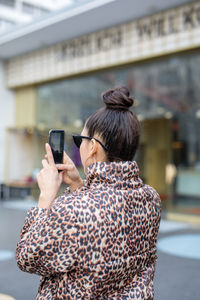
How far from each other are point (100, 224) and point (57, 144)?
38 cm

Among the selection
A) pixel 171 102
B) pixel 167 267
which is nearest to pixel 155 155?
pixel 171 102

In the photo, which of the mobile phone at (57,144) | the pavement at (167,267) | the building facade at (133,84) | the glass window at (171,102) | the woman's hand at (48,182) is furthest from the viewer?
the glass window at (171,102)

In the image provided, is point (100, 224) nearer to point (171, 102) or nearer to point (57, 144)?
point (57, 144)

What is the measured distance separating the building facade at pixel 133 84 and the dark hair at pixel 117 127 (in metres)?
5.84

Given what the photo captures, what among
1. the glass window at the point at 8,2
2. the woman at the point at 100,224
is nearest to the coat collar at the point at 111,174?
the woman at the point at 100,224

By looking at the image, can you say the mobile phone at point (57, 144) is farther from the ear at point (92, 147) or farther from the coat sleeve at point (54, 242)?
the coat sleeve at point (54, 242)

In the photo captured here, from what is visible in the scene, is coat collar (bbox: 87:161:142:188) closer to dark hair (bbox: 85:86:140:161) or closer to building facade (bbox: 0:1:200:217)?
dark hair (bbox: 85:86:140:161)

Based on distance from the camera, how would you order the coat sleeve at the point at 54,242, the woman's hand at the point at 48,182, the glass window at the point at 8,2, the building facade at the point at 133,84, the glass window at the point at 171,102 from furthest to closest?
the glass window at the point at 8,2
the glass window at the point at 171,102
the building facade at the point at 133,84
the woman's hand at the point at 48,182
the coat sleeve at the point at 54,242

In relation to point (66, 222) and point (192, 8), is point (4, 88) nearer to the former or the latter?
point (192, 8)

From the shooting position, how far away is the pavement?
12.8 feet

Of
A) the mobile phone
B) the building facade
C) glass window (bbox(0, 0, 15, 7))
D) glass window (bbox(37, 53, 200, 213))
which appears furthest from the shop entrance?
the mobile phone

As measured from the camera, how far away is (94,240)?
1.23 metres

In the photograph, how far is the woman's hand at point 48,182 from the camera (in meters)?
1.32

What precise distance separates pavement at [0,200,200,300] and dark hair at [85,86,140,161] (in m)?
2.08
